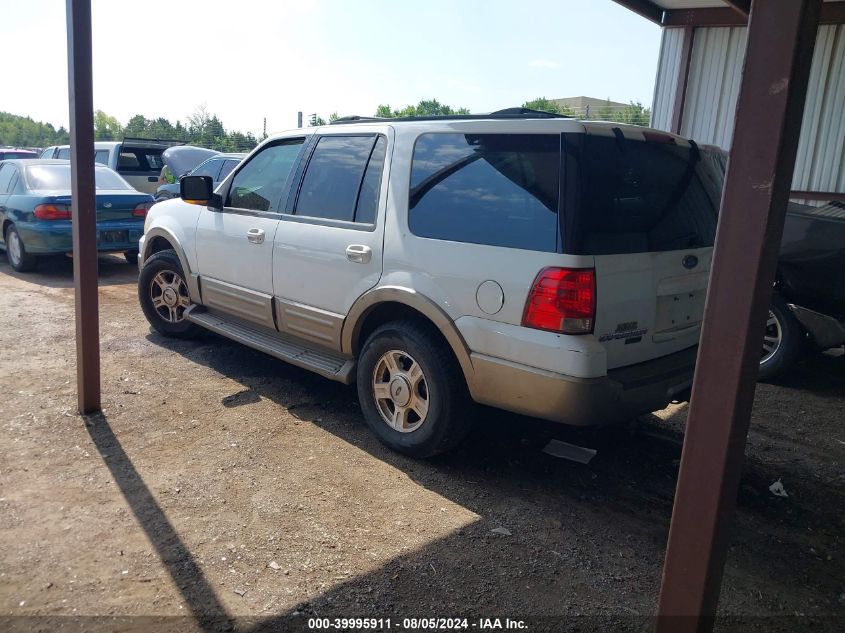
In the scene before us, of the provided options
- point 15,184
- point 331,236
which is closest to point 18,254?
point 15,184

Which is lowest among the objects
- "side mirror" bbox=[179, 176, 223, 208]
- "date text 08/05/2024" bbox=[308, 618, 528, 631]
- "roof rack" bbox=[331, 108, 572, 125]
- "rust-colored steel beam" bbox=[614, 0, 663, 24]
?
"date text 08/05/2024" bbox=[308, 618, 528, 631]

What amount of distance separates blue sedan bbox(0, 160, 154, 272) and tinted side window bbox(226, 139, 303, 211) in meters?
4.86

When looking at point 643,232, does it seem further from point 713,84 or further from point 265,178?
point 713,84

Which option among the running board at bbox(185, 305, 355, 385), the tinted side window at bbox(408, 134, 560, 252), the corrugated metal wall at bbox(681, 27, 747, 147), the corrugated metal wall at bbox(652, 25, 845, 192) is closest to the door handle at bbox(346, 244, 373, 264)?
the tinted side window at bbox(408, 134, 560, 252)

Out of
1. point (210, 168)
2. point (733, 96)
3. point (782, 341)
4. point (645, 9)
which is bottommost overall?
point (782, 341)

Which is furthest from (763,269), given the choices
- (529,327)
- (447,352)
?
(447,352)

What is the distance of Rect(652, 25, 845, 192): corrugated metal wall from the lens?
26.5 ft

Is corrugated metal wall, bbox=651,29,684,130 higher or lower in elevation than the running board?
higher

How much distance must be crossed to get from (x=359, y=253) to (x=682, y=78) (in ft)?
21.8

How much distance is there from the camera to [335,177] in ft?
15.3

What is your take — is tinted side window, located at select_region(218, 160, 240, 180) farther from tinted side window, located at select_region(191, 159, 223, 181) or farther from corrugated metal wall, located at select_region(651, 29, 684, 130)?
corrugated metal wall, located at select_region(651, 29, 684, 130)

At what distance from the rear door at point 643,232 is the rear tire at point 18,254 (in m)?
8.86

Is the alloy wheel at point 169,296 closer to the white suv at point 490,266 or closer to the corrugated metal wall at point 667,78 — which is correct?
the white suv at point 490,266

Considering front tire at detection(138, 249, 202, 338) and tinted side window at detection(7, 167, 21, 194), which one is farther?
tinted side window at detection(7, 167, 21, 194)
